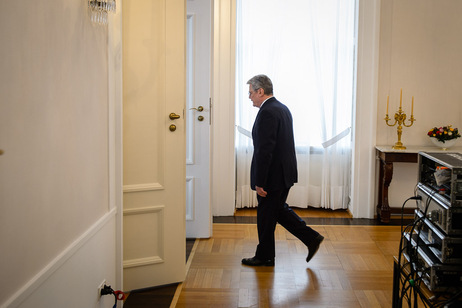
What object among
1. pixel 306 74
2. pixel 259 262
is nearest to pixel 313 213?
pixel 306 74

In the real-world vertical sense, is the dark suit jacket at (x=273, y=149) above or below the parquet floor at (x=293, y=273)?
above

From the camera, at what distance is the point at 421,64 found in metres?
5.40

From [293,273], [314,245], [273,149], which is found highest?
[273,149]

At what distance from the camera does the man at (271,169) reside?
12.2 ft

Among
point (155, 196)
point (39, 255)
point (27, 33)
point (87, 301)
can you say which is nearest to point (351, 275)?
point (155, 196)

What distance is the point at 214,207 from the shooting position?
5.52 m

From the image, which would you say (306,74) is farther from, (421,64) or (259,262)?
(259,262)

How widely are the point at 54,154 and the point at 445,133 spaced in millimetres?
4304

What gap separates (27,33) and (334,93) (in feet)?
14.4

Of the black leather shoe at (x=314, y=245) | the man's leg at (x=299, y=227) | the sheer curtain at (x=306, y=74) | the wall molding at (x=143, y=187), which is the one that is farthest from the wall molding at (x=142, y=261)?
the sheer curtain at (x=306, y=74)

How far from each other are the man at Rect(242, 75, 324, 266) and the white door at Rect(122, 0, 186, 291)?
63cm

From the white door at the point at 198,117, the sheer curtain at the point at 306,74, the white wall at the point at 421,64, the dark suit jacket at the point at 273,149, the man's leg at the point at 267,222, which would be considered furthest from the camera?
the sheer curtain at the point at 306,74

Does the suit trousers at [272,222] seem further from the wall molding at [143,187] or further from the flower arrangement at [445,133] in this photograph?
the flower arrangement at [445,133]

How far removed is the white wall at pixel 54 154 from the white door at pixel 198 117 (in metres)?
1.79
